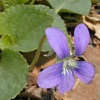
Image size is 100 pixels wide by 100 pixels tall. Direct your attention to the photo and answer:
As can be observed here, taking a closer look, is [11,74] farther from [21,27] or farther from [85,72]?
[85,72]

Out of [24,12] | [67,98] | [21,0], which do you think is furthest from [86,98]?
[21,0]

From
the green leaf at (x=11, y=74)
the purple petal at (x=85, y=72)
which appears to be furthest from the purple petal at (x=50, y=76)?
the green leaf at (x=11, y=74)

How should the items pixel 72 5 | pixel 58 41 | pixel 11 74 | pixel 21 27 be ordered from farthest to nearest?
1. pixel 72 5
2. pixel 21 27
3. pixel 11 74
4. pixel 58 41

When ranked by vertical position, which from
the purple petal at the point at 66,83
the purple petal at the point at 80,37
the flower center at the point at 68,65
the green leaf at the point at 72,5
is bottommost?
the green leaf at the point at 72,5

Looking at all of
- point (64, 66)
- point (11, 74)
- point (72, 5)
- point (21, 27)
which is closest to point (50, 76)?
point (64, 66)

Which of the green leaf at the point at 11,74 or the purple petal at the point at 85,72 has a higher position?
the purple petal at the point at 85,72

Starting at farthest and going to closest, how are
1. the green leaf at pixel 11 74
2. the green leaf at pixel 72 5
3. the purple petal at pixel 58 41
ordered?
the green leaf at pixel 72 5
the green leaf at pixel 11 74
the purple petal at pixel 58 41

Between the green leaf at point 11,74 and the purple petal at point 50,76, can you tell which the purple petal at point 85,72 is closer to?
the purple petal at point 50,76
